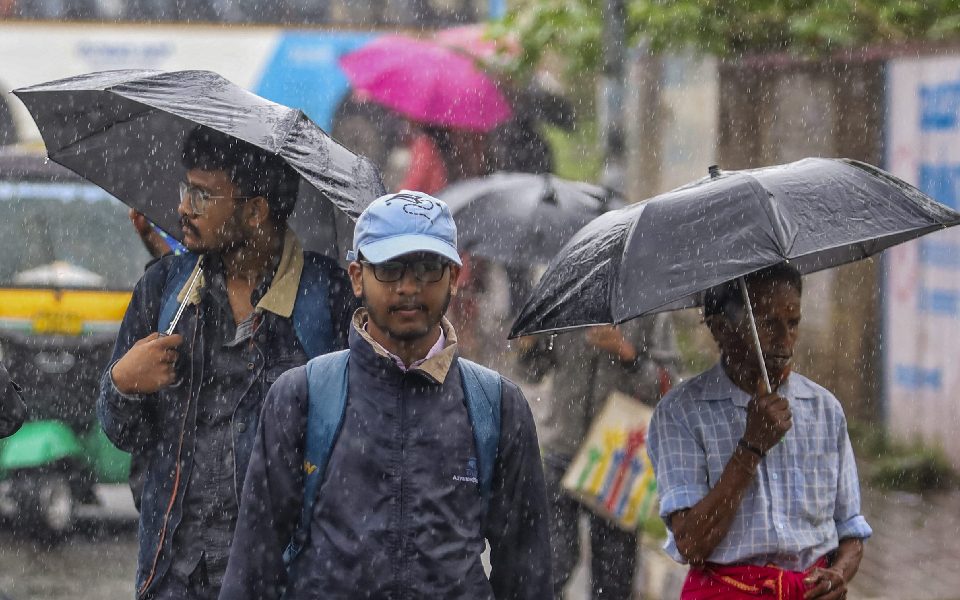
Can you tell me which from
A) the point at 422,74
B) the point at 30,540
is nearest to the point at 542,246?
the point at 30,540

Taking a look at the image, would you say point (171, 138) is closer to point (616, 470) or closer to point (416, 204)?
point (416, 204)

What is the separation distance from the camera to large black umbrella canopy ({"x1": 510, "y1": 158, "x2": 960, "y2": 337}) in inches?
141

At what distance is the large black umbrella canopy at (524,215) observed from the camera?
6250 millimetres

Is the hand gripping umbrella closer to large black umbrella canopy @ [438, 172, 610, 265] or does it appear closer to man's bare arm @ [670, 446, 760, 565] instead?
man's bare arm @ [670, 446, 760, 565]

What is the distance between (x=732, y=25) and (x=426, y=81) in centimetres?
356

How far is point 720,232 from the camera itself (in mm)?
3643

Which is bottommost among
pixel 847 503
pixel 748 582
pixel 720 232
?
pixel 748 582

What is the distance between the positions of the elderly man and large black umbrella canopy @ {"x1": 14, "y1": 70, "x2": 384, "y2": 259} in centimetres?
105

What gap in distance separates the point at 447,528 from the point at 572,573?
310 cm

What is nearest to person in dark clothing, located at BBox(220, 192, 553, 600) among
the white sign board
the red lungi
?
the red lungi

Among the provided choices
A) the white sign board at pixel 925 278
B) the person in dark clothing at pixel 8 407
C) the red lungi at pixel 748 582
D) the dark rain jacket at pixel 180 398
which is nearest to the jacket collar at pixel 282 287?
the dark rain jacket at pixel 180 398

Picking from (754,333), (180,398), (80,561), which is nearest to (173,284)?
(180,398)

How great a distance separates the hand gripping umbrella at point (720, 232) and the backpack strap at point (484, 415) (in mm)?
425

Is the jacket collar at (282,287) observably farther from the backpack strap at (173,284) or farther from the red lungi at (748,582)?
the red lungi at (748,582)
